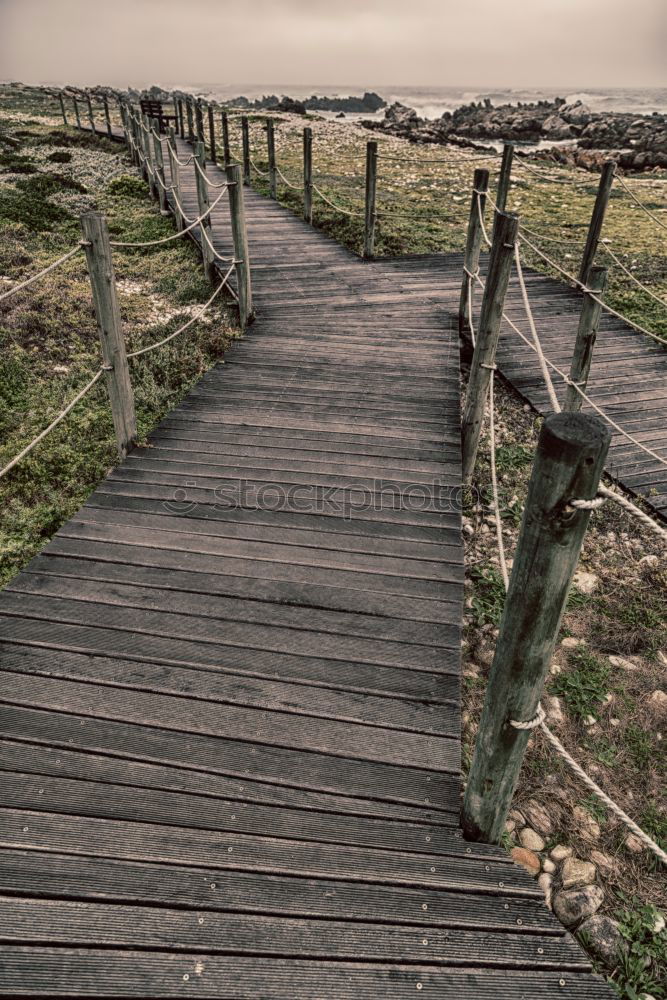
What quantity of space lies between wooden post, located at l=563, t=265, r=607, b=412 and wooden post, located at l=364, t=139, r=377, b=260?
439 cm

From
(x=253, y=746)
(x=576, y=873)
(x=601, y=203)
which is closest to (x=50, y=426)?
(x=253, y=746)

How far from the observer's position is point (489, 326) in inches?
175

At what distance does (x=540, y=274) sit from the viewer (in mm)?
9812

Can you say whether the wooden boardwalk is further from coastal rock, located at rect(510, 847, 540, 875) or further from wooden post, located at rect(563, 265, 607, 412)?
wooden post, located at rect(563, 265, 607, 412)

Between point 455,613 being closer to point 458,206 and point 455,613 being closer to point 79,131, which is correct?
point 458,206

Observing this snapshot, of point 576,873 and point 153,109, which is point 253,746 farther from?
point 153,109

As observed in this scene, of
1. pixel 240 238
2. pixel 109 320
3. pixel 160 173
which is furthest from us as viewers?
pixel 160 173

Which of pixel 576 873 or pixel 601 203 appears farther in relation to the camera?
pixel 601 203

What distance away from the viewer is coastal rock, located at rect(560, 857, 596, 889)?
2570 millimetres

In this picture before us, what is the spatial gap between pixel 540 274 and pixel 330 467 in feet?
23.2

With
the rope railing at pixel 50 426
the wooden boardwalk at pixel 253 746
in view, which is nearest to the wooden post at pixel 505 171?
the wooden boardwalk at pixel 253 746

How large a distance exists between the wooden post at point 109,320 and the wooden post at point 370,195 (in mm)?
5572

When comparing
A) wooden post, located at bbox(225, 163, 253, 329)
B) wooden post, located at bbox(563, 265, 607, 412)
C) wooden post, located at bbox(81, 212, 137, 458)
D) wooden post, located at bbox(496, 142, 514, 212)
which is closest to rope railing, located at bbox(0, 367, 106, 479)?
wooden post, located at bbox(81, 212, 137, 458)

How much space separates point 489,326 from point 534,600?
125 inches
